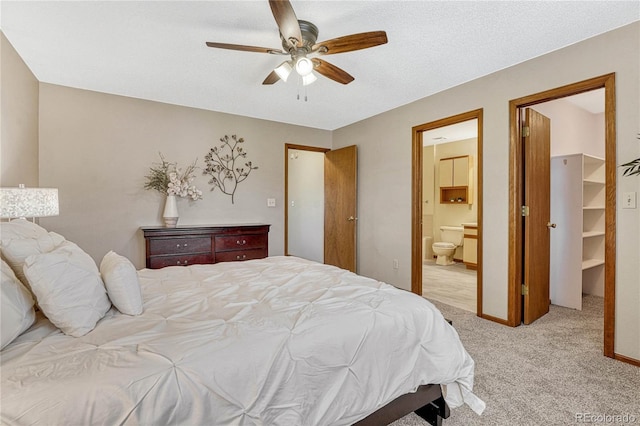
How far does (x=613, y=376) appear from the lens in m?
2.06

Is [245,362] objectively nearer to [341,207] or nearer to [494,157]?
[494,157]

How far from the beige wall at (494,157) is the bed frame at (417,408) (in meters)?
1.75

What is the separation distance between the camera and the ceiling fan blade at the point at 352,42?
192 centimetres

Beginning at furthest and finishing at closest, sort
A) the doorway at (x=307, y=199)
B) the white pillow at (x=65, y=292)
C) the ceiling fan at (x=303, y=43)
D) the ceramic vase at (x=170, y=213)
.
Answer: the doorway at (x=307, y=199)
the ceramic vase at (x=170, y=213)
the ceiling fan at (x=303, y=43)
the white pillow at (x=65, y=292)

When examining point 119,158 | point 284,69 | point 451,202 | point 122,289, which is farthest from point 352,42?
point 451,202

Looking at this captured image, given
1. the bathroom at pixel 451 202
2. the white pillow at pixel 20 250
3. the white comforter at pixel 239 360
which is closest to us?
the white comforter at pixel 239 360

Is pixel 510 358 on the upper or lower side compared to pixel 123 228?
lower

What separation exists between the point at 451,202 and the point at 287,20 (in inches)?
229

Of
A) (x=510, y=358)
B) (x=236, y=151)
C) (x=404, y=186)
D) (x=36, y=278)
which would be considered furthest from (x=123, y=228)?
(x=510, y=358)

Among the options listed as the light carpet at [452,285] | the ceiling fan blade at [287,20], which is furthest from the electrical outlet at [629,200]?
the ceiling fan blade at [287,20]

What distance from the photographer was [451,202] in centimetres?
665

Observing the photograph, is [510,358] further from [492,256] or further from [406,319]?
[406,319]

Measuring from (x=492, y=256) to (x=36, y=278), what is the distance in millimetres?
3424

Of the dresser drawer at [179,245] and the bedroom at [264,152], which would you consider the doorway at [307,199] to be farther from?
the dresser drawer at [179,245]
